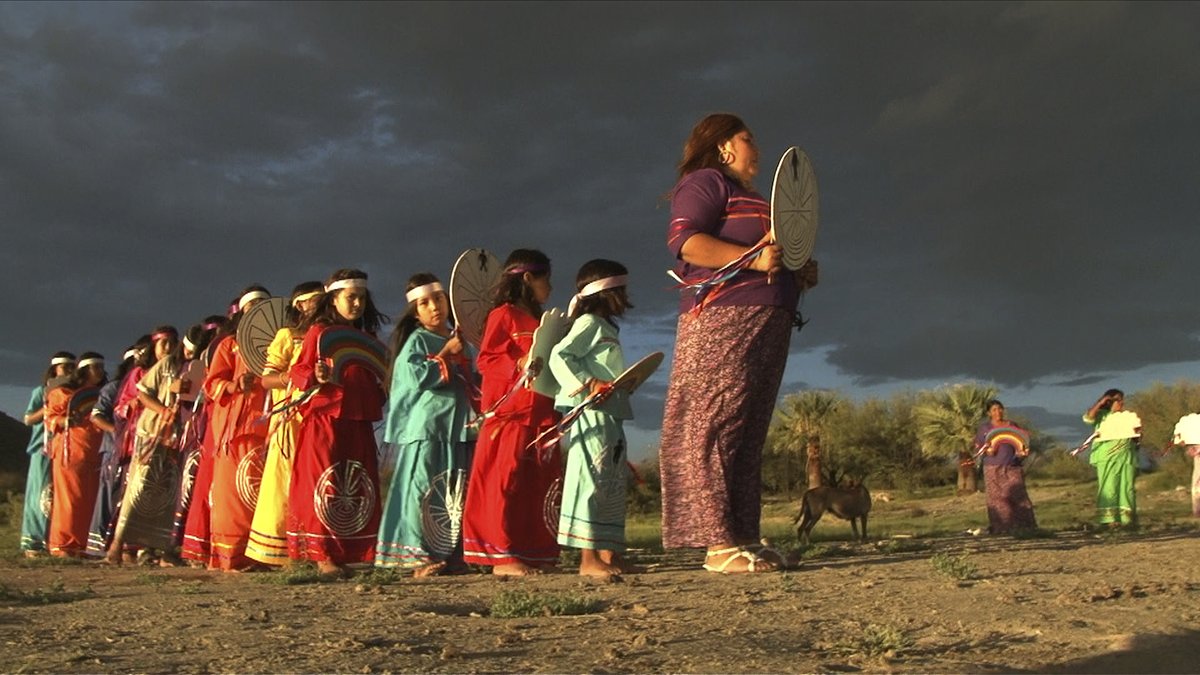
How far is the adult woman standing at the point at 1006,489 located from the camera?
51.0ft

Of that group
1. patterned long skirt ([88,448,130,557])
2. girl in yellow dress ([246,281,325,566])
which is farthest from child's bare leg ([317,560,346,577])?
patterned long skirt ([88,448,130,557])

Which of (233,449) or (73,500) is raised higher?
(233,449)

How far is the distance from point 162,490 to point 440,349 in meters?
4.36

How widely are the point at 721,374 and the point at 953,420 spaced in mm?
29418

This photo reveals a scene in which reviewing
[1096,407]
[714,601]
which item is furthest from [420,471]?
[1096,407]

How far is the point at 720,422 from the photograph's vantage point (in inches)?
260

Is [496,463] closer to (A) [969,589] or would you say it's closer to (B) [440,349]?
(B) [440,349]

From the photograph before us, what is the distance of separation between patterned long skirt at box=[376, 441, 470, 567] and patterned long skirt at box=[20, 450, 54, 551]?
7.79 meters

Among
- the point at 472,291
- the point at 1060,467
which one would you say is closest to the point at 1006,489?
the point at 472,291

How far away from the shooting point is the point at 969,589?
5695 mm

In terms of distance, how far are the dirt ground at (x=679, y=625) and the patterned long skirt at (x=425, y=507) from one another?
1183 mm

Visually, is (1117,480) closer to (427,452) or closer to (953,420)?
(427,452)

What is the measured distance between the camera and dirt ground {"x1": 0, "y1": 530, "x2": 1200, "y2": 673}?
411 centimetres

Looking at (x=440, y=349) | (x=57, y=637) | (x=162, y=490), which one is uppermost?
(x=440, y=349)
